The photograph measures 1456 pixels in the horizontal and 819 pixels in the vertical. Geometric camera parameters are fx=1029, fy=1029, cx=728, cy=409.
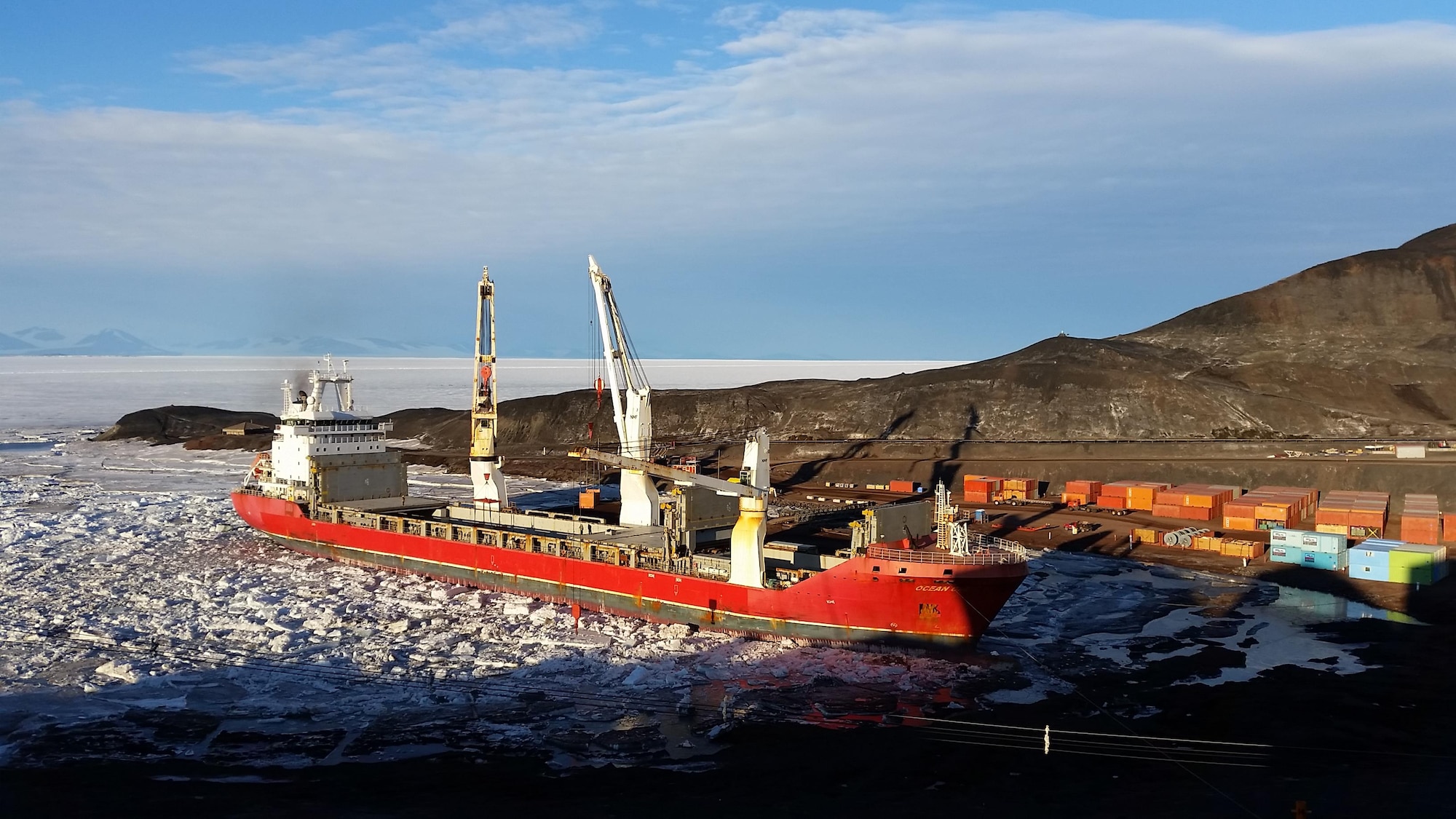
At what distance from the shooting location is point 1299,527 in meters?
51.5

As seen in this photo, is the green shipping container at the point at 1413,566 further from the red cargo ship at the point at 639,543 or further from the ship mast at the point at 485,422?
the ship mast at the point at 485,422

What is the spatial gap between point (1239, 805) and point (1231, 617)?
16.7 m

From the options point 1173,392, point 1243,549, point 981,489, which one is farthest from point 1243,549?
point 1173,392

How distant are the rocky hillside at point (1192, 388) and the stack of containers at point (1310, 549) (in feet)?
124

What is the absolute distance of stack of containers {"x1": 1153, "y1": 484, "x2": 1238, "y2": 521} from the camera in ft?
179

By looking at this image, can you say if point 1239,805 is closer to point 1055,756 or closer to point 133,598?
point 1055,756

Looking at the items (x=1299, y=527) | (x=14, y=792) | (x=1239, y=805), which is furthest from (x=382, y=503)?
(x=1299, y=527)

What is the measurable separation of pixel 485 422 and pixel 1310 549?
3567 cm

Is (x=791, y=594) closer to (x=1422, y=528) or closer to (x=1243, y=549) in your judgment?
(x=1243, y=549)

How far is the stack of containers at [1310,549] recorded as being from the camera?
4156 cm

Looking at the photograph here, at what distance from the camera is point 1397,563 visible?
38.9m

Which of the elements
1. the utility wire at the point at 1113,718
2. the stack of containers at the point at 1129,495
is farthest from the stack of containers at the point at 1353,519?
the utility wire at the point at 1113,718

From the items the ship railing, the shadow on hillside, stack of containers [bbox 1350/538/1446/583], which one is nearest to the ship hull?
the ship railing

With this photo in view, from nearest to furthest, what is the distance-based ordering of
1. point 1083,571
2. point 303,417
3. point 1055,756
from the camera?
point 1055,756 < point 1083,571 < point 303,417
